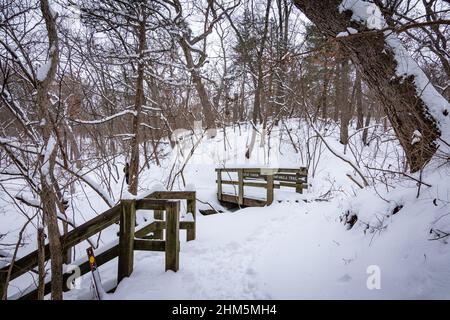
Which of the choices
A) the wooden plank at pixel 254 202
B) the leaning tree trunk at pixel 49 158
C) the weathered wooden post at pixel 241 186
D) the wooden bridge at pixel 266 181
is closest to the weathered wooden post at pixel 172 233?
the leaning tree trunk at pixel 49 158

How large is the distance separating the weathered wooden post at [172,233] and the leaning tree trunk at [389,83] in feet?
10.5

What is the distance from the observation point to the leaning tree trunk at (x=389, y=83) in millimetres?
3311

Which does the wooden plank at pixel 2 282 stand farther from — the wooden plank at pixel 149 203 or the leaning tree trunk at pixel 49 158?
the wooden plank at pixel 149 203

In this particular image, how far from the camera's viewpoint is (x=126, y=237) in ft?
10.4

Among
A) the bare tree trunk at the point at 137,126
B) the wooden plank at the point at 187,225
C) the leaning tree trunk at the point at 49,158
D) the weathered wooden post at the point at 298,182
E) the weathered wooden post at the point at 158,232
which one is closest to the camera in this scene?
the leaning tree trunk at the point at 49,158

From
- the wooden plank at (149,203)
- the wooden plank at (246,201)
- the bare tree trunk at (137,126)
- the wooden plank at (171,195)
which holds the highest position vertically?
the bare tree trunk at (137,126)

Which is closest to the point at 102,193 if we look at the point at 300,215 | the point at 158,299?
the point at 158,299

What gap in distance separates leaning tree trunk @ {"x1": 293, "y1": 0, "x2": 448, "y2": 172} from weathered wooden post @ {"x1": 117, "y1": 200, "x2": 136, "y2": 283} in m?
3.63

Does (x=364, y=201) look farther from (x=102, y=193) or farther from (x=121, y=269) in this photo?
(x=102, y=193)

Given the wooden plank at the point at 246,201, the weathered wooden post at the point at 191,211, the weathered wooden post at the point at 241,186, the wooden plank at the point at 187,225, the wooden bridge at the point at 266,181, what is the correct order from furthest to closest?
1. the weathered wooden post at the point at 241,186
2. the wooden plank at the point at 246,201
3. the wooden bridge at the point at 266,181
4. the weathered wooden post at the point at 191,211
5. the wooden plank at the point at 187,225

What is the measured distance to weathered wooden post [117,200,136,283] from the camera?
3.13 metres

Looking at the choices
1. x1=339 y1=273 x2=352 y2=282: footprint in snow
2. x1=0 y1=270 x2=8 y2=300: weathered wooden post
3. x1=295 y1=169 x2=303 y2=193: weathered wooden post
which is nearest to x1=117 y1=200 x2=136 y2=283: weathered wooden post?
x1=0 y1=270 x2=8 y2=300: weathered wooden post

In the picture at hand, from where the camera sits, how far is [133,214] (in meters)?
3.16

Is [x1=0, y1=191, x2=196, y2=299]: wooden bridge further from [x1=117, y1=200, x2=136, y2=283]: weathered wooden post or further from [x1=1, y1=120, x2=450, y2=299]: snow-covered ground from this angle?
[x1=1, y1=120, x2=450, y2=299]: snow-covered ground
